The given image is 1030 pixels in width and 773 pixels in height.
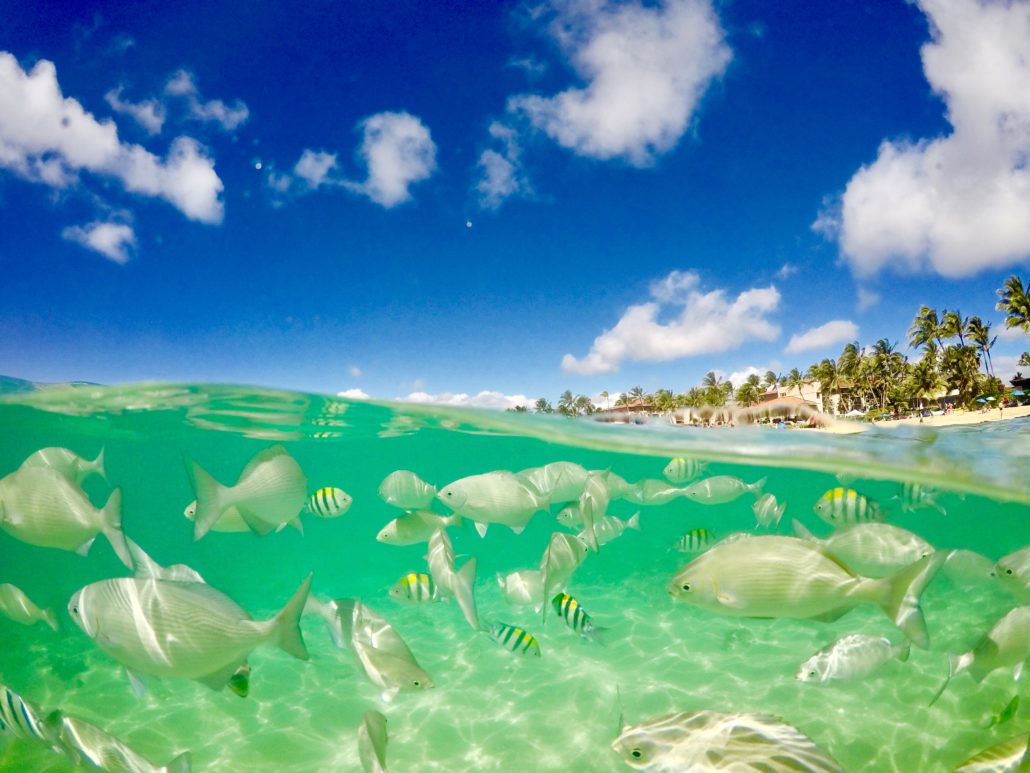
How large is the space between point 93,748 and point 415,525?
3168mm

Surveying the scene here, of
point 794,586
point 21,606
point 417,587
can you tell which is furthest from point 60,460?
point 794,586

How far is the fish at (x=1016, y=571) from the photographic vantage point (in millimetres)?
5520

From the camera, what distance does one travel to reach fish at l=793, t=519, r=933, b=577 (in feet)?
17.2

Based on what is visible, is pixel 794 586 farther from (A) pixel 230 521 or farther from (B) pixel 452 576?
(A) pixel 230 521

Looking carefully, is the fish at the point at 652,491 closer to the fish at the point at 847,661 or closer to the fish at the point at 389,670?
the fish at the point at 847,661

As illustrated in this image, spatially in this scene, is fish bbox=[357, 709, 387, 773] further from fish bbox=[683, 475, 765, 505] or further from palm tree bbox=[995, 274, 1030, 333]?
palm tree bbox=[995, 274, 1030, 333]

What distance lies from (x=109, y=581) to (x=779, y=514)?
24.2ft

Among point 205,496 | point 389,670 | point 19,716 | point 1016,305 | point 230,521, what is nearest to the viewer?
point 19,716

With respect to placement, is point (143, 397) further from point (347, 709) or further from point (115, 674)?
point (347, 709)

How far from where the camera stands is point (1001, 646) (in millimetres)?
5000

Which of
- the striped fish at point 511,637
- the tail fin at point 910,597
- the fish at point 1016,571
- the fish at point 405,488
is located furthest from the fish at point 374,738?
the fish at point 1016,571

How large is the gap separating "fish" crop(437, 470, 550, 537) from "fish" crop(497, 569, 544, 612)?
29.4 inches

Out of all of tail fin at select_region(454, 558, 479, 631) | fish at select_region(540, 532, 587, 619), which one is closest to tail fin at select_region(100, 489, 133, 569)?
tail fin at select_region(454, 558, 479, 631)

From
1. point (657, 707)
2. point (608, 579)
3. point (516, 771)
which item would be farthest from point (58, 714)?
point (608, 579)
